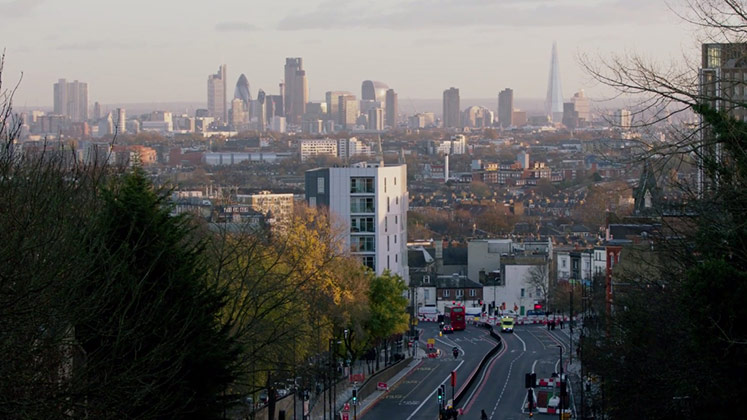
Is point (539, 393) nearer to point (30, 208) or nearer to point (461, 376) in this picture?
point (461, 376)

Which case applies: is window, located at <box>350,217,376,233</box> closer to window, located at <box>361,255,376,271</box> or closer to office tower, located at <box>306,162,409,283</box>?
office tower, located at <box>306,162,409,283</box>

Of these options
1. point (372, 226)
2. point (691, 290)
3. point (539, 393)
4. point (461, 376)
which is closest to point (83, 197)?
point (691, 290)

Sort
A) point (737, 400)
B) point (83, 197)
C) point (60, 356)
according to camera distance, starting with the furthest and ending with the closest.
Result: point (83, 197) < point (737, 400) < point (60, 356)

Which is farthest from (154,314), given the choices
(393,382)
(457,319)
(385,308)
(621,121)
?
(457,319)

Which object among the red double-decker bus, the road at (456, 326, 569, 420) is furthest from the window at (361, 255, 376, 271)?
the red double-decker bus

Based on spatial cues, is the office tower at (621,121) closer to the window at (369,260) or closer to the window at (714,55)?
→ the window at (714,55)

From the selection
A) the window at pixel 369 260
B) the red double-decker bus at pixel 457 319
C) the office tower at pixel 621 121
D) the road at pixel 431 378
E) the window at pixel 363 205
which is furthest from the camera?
the red double-decker bus at pixel 457 319

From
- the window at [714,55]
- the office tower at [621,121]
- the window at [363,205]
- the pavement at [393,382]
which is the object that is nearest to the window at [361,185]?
the window at [363,205]
